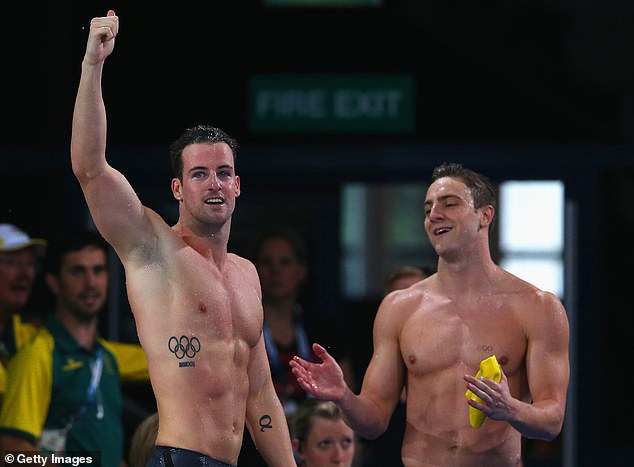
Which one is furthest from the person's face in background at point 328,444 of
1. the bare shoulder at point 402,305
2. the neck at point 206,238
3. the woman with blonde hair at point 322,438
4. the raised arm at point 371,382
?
the neck at point 206,238

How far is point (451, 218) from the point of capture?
5.43 meters

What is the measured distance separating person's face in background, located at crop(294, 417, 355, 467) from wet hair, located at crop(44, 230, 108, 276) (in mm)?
1567

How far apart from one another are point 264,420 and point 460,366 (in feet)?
2.88

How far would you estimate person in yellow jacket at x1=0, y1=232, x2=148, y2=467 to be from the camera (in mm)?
6168

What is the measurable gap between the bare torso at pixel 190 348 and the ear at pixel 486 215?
1234mm

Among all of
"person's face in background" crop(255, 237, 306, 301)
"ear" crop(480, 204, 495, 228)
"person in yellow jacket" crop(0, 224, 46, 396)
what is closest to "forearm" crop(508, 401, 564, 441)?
"ear" crop(480, 204, 495, 228)

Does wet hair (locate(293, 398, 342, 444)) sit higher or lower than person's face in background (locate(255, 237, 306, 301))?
lower

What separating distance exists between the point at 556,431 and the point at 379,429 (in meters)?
0.74

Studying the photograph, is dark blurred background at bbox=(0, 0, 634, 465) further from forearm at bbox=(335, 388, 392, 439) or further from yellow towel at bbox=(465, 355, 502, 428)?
yellow towel at bbox=(465, 355, 502, 428)

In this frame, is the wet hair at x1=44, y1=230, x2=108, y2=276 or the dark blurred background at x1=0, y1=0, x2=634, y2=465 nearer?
the wet hair at x1=44, y1=230, x2=108, y2=276

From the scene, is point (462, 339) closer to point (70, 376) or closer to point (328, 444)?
point (328, 444)

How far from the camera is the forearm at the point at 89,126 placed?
4.51 m

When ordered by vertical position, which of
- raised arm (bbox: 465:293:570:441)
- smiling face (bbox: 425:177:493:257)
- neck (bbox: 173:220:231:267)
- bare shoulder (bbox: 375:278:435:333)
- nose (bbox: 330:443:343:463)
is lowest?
nose (bbox: 330:443:343:463)

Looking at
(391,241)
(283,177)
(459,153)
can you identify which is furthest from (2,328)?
(391,241)
